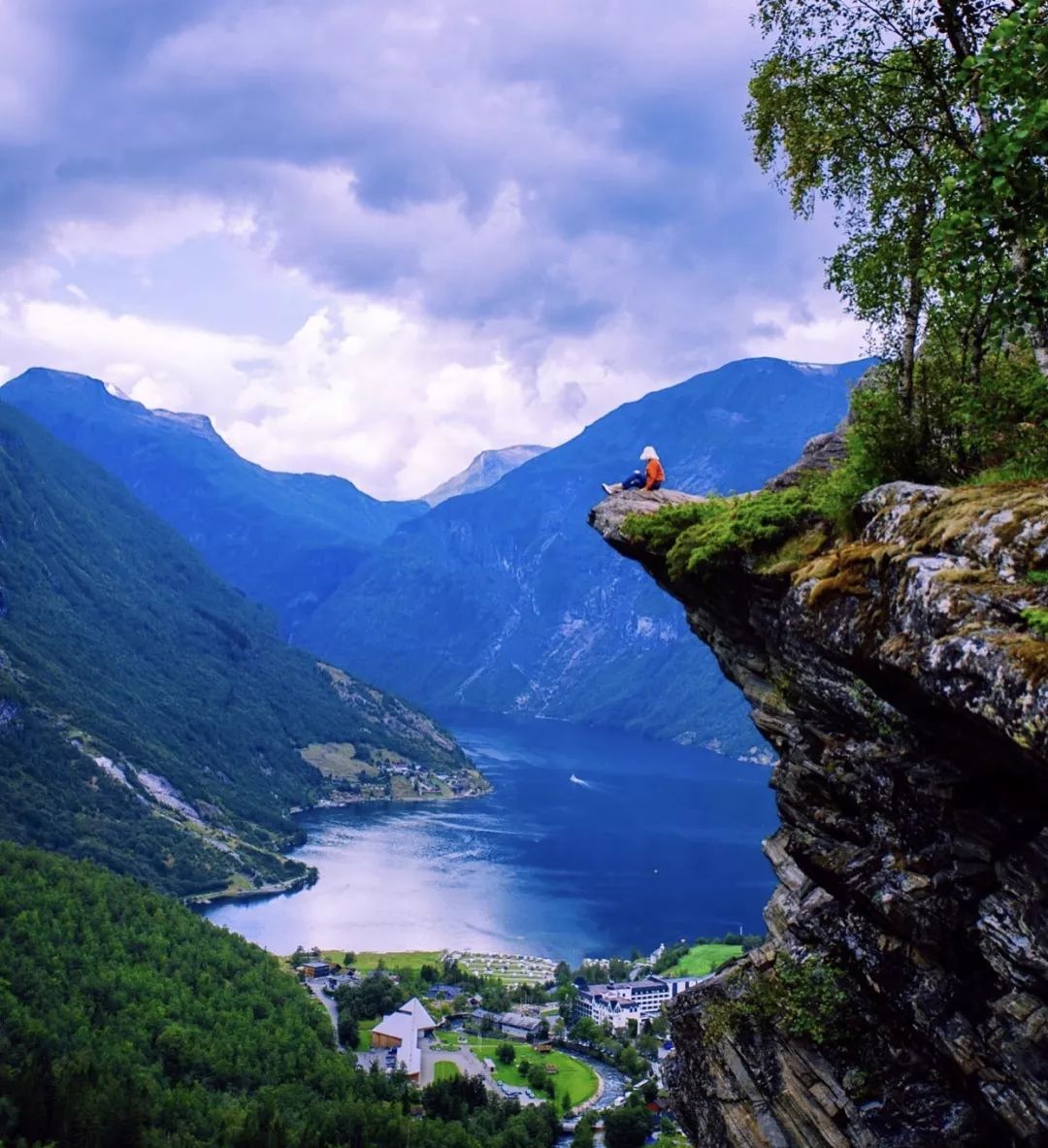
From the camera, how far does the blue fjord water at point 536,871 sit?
88438 mm

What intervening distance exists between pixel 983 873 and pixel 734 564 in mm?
4928

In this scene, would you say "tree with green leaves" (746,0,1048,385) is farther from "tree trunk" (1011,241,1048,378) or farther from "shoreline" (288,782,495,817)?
"shoreline" (288,782,495,817)

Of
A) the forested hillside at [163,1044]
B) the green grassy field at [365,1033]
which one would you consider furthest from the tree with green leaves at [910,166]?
the green grassy field at [365,1033]

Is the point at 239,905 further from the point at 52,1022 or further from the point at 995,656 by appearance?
the point at 995,656

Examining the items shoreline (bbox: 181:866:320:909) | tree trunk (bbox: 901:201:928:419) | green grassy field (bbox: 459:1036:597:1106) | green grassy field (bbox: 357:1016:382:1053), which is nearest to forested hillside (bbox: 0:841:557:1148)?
green grassy field (bbox: 357:1016:382:1053)

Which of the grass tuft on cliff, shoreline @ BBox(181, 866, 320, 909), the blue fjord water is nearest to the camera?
the grass tuft on cliff

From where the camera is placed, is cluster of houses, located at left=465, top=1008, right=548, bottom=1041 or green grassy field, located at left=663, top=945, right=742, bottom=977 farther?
green grassy field, located at left=663, top=945, right=742, bottom=977

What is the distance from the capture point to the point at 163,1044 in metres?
52.3

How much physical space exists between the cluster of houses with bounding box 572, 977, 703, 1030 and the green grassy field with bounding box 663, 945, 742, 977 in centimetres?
158

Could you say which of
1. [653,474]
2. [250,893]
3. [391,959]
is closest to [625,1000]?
[391,959]

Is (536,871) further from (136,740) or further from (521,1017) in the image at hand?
(136,740)

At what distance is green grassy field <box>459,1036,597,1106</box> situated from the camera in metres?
56.0

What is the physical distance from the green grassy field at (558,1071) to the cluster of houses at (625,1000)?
5.33m

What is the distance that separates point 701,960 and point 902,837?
71.9 metres
